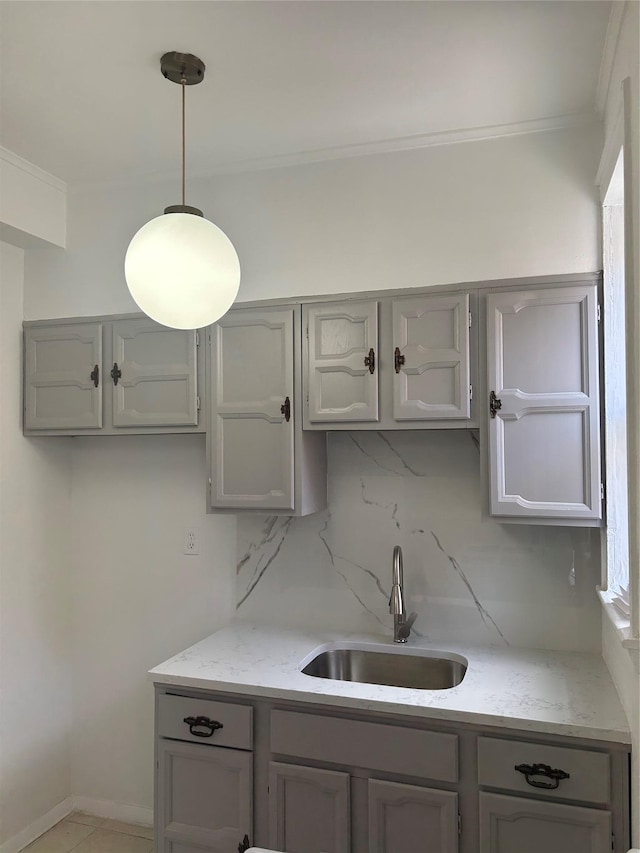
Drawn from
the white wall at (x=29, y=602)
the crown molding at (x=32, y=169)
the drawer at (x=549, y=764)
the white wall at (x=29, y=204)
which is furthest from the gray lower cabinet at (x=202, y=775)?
the crown molding at (x=32, y=169)

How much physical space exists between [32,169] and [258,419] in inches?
56.4

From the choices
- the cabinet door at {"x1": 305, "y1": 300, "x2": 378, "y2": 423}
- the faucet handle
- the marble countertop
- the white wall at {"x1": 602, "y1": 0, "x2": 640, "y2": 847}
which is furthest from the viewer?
the faucet handle

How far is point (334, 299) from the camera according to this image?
2.40 meters

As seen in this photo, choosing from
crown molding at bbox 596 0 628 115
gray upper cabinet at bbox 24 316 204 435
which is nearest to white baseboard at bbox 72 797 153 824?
gray upper cabinet at bbox 24 316 204 435

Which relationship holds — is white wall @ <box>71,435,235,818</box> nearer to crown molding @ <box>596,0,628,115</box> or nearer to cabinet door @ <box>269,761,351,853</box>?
cabinet door @ <box>269,761,351,853</box>

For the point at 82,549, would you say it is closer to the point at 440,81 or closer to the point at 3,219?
the point at 3,219

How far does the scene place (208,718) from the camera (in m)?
2.14

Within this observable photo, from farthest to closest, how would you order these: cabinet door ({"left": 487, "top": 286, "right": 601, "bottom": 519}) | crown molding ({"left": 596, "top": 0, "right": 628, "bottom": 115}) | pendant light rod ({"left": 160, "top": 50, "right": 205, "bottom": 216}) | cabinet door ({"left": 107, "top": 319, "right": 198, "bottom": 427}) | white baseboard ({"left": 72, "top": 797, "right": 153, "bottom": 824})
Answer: white baseboard ({"left": 72, "top": 797, "right": 153, "bottom": 824}) < cabinet door ({"left": 107, "top": 319, "right": 198, "bottom": 427}) < cabinet door ({"left": 487, "top": 286, "right": 601, "bottom": 519}) < pendant light rod ({"left": 160, "top": 50, "right": 205, "bottom": 216}) < crown molding ({"left": 596, "top": 0, "right": 628, "bottom": 115})

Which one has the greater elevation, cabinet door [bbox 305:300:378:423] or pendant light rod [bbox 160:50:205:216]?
pendant light rod [bbox 160:50:205:216]

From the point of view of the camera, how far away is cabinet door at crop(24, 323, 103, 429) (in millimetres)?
2703

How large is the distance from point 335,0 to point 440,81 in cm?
53

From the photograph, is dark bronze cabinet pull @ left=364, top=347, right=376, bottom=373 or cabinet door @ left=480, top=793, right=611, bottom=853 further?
dark bronze cabinet pull @ left=364, top=347, right=376, bottom=373

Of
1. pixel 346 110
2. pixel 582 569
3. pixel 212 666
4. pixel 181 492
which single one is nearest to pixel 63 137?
pixel 346 110

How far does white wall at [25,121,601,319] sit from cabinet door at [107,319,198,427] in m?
0.26
